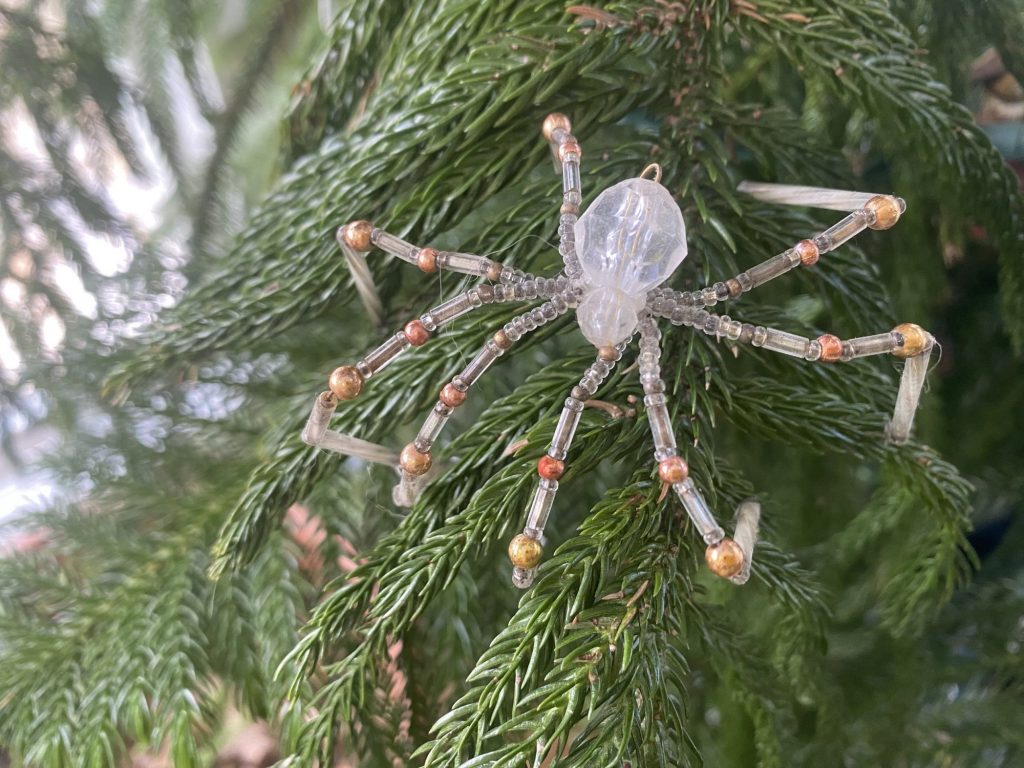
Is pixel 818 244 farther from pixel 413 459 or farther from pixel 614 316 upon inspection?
pixel 413 459

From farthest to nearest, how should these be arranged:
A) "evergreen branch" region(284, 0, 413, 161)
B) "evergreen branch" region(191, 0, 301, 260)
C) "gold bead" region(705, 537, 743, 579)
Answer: "evergreen branch" region(191, 0, 301, 260), "evergreen branch" region(284, 0, 413, 161), "gold bead" region(705, 537, 743, 579)

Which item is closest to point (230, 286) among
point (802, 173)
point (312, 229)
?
point (312, 229)

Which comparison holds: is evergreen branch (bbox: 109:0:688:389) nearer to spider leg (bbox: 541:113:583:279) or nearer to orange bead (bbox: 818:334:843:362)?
spider leg (bbox: 541:113:583:279)

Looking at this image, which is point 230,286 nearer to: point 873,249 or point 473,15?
point 473,15

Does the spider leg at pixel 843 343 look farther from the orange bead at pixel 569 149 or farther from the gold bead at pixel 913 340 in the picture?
the orange bead at pixel 569 149

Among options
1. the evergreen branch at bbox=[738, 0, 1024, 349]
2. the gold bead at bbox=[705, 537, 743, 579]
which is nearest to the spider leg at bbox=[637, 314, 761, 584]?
the gold bead at bbox=[705, 537, 743, 579]

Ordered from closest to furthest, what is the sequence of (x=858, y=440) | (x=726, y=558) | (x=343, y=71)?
(x=726, y=558) < (x=858, y=440) < (x=343, y=71)

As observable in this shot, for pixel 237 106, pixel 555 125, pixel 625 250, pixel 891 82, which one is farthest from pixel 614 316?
pixel 237 106
